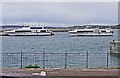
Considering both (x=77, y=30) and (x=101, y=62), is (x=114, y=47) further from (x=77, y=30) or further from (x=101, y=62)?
(x=77, y=30)

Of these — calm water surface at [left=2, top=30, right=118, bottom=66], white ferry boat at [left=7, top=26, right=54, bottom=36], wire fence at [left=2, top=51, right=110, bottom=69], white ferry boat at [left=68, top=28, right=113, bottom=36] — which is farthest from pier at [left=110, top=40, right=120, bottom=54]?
white ferry boat at [left=68, top=28, right=113, bottom=36]

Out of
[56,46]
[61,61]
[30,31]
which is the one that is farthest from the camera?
[30,31]

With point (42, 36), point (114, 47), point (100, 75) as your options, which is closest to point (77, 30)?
point (42, 36)

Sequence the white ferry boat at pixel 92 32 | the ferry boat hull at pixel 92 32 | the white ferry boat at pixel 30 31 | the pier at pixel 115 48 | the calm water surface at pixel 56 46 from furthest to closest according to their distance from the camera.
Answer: the white ferry boat at pixel 92 32
the ferry boat hull at pixel 92 32
the white ferry boat at pixel 30 31
the calm water surface at pixel 56 46
the pier at pixel 115 48

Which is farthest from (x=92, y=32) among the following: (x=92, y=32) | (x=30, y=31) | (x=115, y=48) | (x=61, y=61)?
(x=61, y=61)

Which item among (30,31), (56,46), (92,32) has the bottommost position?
(56,46)

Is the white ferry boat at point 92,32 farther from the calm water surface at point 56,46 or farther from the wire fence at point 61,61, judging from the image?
the wire fence at point 61,61

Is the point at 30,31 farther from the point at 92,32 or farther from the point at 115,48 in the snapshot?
the point at 115,48

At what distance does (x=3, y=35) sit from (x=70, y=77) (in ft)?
414

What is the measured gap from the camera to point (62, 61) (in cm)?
2934

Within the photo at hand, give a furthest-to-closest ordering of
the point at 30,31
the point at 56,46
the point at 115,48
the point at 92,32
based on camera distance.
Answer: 1. the point at 92,32
2. the point at 30,31
3. the point at 56,46
4. the point at 115,48

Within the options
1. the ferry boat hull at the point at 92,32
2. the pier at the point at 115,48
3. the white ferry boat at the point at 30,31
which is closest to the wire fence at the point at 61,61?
the pier at the point at 115,48

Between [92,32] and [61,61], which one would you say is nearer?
[61,61]

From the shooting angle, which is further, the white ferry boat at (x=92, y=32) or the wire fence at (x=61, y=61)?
the white ferry boat at (x=92, y=32)
